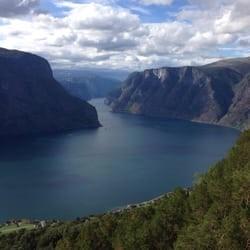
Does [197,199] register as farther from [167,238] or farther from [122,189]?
[122,189]

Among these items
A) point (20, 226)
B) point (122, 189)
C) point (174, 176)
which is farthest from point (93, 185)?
point (20, 226)

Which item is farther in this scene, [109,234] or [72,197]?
[72,197]

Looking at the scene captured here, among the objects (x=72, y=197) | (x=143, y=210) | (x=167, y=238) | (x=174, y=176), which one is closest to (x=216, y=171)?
(x=143, y=210)

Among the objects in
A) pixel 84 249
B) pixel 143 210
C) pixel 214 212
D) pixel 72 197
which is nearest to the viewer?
pixel 214 212

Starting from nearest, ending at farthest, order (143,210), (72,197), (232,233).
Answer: (232,233) → (143,210) → (72,197)

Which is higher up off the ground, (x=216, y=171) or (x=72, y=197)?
(x=216, y=171)

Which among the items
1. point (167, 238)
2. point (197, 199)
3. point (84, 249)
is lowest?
point (84, 249)
